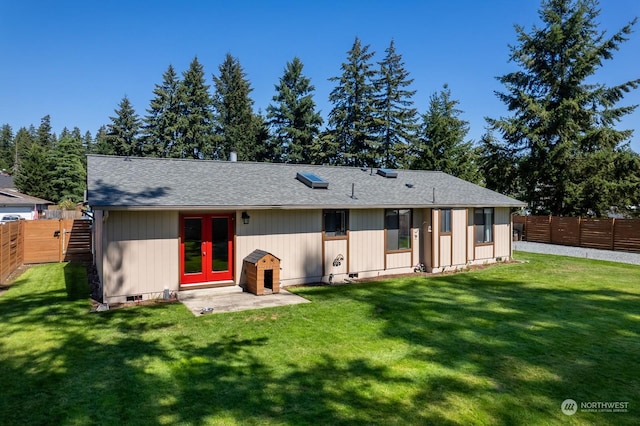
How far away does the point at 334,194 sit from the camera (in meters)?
12.2

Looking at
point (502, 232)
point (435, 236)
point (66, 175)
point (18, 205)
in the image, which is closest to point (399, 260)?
point (435, 236)

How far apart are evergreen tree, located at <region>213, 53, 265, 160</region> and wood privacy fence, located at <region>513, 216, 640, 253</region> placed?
24786 millimetres

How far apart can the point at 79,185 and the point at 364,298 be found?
44.7 m

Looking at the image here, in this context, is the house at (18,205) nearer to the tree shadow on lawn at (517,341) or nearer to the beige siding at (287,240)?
the beige siding at (287,240)

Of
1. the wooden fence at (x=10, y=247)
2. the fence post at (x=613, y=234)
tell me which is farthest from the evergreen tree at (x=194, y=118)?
the fence post at (x=613, y=234)

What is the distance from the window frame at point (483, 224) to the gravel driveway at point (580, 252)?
19.7ft

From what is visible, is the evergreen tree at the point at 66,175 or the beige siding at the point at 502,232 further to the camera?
the evergreen tree at the point at 66,175

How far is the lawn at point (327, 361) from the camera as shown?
4.22 m

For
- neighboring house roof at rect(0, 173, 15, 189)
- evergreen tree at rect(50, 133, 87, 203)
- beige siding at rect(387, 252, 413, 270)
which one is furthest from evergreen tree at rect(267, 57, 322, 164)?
neighboring house roof at rect(0, 173, 15, 189)

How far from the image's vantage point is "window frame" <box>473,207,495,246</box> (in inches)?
573

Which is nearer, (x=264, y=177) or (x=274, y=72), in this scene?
(x=264, y=177)

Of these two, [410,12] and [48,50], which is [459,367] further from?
[48,50]

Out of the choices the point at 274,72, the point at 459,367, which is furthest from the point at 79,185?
the point at 459,367

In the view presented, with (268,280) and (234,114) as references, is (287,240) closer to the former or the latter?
(268,280)
